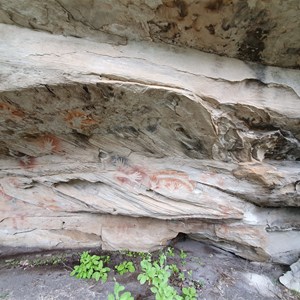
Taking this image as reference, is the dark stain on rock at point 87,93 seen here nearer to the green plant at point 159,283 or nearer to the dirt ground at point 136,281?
the green plant at point 159,283

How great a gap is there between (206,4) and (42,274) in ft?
13.3

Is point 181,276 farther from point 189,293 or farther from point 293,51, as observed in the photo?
point 293,51

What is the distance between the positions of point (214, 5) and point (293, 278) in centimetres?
376

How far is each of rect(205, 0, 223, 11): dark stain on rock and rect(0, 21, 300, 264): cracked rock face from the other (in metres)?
0.45

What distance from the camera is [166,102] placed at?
2250mm

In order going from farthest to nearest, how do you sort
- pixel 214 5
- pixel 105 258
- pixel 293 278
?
pixel 105 258 → pixel 293 278 → pixel 214 5

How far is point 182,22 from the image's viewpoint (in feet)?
6.53

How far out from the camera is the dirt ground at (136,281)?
9.50 feet

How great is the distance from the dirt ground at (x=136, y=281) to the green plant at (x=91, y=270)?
78mm

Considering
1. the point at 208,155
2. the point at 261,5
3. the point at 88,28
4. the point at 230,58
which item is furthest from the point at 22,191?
the point at 261,5

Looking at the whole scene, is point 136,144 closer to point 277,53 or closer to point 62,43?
point 62,43

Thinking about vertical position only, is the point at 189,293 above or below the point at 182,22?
below

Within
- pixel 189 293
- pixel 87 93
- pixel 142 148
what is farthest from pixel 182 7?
pixel 189 293

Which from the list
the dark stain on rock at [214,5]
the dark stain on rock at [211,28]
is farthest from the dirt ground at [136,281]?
the dark stain on rock at [214,5]
